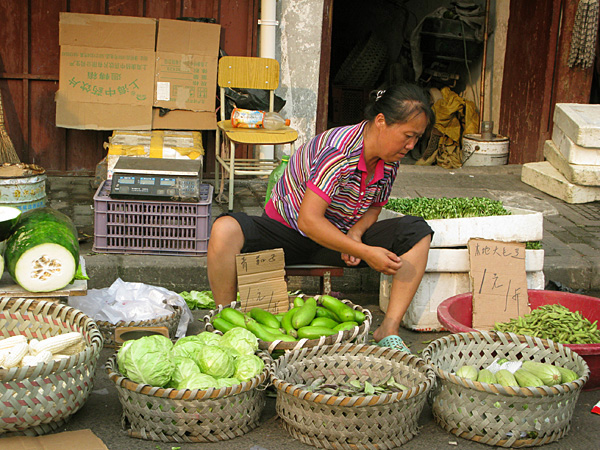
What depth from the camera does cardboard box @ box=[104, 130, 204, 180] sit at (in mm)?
6363

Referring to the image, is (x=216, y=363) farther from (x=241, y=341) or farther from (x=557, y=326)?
(x=557, y=326)

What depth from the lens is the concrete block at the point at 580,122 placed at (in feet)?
22.1

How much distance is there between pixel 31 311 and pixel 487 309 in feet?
7.92

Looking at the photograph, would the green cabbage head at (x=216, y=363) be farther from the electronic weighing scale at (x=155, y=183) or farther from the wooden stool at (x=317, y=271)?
the electronic weighing scale at (x=155, y=183)

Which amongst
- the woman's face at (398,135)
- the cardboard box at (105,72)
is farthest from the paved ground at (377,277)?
the woman's face at (398,135)

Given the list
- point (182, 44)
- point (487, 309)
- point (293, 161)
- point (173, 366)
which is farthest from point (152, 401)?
point (182, 44)

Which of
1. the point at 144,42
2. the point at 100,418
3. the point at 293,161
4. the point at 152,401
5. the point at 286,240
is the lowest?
the point at 100,418

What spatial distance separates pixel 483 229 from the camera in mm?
4332

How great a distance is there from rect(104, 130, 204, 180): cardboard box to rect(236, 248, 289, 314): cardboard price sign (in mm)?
2669

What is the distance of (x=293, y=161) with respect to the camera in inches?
161

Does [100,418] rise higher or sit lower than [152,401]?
lower

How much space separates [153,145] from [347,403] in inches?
169

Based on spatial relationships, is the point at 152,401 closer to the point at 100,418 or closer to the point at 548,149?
the point at 100,418

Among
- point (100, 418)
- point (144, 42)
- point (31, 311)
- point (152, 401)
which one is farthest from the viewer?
point (144, 42)
